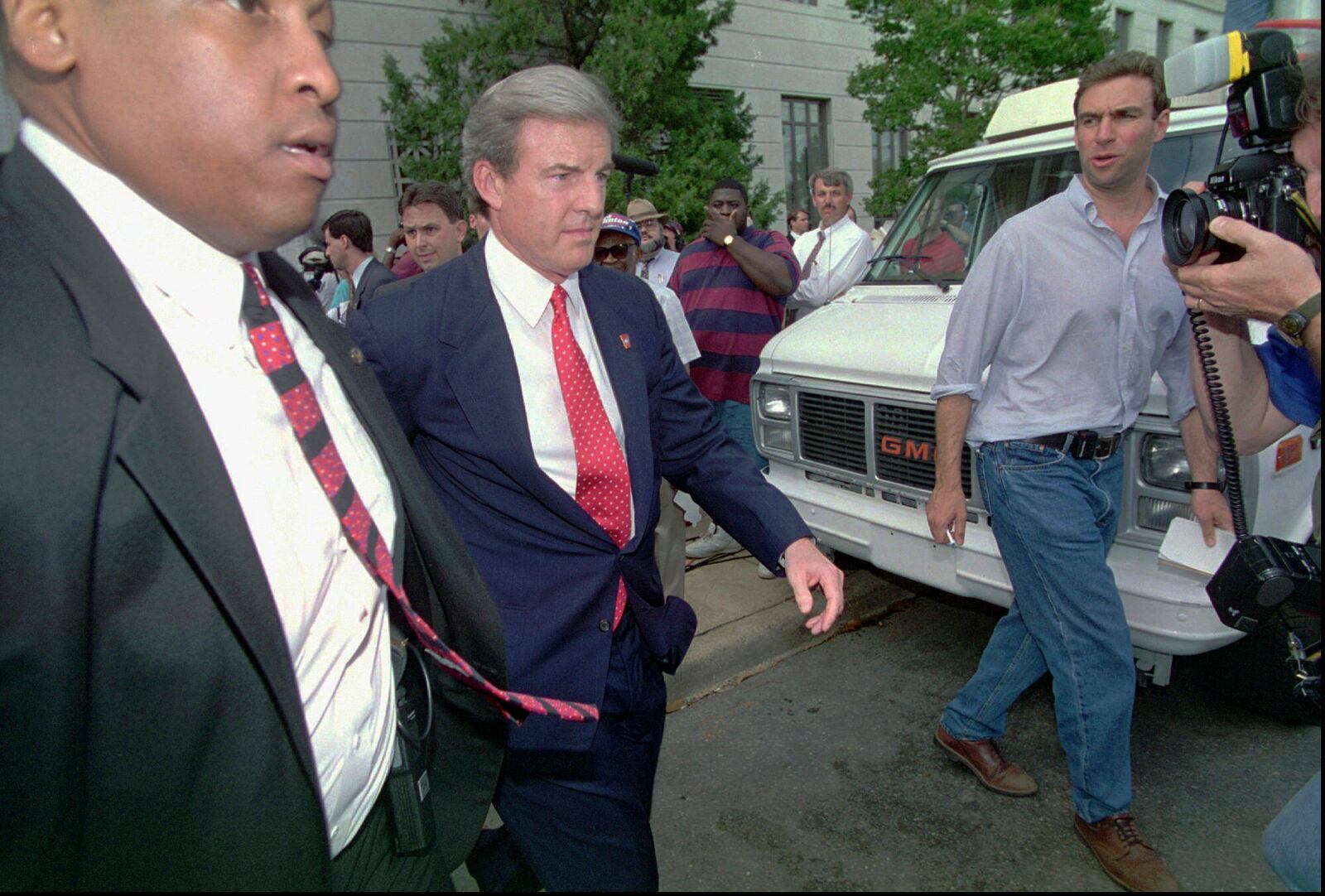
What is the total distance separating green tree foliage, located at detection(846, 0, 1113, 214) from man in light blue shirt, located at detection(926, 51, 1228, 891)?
10607mm

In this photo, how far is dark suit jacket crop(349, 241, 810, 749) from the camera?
1.83 metres

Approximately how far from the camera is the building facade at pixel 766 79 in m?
13.1

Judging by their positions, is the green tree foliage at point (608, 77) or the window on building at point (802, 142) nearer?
the green tree foliage at point (608, 77)

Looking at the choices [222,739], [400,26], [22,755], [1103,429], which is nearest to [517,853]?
[222,739]

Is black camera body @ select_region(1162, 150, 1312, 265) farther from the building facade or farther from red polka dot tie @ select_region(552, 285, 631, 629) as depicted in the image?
the building facade

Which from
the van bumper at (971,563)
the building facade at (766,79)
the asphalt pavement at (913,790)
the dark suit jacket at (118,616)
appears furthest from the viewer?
the building facade at (766,79)

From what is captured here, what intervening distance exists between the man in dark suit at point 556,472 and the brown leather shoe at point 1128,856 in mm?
1454

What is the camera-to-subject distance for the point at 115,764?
0.93m

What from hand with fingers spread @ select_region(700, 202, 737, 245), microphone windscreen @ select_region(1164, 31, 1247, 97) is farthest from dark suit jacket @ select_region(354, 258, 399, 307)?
microphone windscreen @ select_region(1164, 31, 1247, 97)

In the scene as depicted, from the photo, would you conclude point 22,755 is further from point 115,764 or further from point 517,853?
point 517,853

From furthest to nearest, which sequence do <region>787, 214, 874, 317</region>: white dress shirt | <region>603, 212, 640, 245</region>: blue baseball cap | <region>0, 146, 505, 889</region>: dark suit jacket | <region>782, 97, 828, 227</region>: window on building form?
<region>782, 97, 828, 227</region>: window on building, <region>787, 214, 874, 317</region>: white dress shirt, <region>603, 212, 640, 245</region>: blue baseball cap, <region>0, 146, 505, 889</region>: dark suit jacket

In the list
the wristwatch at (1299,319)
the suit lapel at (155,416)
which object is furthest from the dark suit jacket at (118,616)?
the wristwatch at (1299,319)

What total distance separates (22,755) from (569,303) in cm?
140

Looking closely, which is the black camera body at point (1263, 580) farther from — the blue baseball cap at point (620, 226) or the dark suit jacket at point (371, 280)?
the dark suit jacket at point (371, 280)
